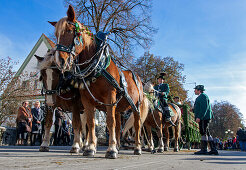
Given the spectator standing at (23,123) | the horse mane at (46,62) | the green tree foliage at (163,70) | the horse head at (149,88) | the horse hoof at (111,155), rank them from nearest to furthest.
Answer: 1. the horse hoof at (111,155)
2. the horse mane at (46,62)
3. the horse head at (149,88)
4. the spectator standing at (23,123)
5. the green tree foliage at (163,70)

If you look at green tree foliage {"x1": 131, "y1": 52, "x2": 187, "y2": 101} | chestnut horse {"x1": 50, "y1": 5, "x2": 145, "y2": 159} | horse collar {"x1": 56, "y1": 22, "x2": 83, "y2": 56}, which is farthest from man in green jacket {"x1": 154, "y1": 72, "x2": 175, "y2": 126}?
green tree foliage {"x1": 131, "y1": 52, "x2": 187, "y2": 101}

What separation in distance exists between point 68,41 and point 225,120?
191 feet

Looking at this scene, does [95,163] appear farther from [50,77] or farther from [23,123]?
[23,123]

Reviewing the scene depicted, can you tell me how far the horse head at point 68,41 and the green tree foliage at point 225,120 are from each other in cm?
5677

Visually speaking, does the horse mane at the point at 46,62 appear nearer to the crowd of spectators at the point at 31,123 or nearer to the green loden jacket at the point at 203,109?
the green loden jacket at the point at 203,109

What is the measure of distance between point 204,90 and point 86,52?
5.05 metres

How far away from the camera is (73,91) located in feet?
18.6

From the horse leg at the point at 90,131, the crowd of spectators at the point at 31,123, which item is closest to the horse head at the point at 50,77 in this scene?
the horse leg at the point at 90,131

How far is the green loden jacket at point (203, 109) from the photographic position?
24.8 feet

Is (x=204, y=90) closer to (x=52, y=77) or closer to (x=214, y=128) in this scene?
(x=52, y=77)

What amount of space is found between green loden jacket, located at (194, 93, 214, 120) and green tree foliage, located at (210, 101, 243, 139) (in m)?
52.0

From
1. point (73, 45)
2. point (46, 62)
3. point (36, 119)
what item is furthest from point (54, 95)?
point (36, 119)

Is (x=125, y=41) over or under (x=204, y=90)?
over

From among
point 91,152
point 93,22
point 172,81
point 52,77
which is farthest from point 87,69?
point 172,81
